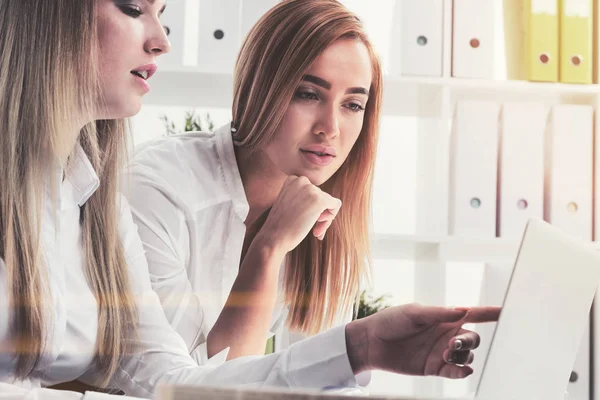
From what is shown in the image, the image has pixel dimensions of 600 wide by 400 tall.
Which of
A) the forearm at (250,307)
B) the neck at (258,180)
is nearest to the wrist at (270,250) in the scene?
the forearm at (250,307)

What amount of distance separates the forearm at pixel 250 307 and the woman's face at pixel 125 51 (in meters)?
0.51

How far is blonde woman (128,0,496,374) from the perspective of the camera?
5.64ft

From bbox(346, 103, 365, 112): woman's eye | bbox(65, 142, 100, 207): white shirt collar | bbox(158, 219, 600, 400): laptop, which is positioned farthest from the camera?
bbox(346, 103, 365, 112): woman's eye

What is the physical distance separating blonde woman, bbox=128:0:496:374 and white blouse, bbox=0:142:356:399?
0.34 metres

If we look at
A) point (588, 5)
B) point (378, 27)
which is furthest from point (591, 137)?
point (378, 27)

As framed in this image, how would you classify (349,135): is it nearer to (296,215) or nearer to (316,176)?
(316,176)

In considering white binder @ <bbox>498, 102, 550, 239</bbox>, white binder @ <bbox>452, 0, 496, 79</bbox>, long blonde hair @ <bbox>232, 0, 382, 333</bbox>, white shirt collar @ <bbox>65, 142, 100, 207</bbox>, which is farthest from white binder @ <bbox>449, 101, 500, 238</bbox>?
white shirt collar @ <bbox>65, 142, 100, 207</bbox>

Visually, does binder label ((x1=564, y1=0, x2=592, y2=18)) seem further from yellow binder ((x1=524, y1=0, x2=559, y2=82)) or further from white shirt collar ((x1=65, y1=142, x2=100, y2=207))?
white shirt collar ((x1=65, y1=142, x2=100, y2=207))

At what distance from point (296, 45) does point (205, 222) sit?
1.66 feet

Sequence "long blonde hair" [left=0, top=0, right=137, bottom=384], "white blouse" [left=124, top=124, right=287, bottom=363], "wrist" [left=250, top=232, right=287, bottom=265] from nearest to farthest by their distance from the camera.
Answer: "long blonde hair" [left=0, top=0, right=137, bottom=384] < "white blouse" [left=124, top=124, right=287, bottom=363] < "wrist" [left=250, top=232, right=287, bottom=265]

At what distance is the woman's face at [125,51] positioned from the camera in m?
1.39

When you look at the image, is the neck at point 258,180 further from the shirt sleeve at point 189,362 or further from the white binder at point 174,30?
the shirt sleeve at point 189,362

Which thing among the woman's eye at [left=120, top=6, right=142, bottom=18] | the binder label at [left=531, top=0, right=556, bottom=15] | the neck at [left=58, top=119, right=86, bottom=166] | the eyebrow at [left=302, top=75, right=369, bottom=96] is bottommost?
the neck at [left=58, top=119, right=86, bottom=166]

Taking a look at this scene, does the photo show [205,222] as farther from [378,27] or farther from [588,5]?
[588,5]
